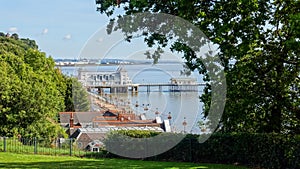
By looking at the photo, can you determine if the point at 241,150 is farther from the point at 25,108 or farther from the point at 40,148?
the point at 25,108

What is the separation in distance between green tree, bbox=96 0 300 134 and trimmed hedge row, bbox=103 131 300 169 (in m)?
0.98

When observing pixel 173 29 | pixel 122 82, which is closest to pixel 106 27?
pixel 173 29

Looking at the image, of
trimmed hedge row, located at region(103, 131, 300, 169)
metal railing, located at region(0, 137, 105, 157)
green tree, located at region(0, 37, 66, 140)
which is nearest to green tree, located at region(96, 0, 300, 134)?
trimmed hedge row, located at region(103, 131, 300, 169)

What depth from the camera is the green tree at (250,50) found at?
1438 cm

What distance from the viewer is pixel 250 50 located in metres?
15.0

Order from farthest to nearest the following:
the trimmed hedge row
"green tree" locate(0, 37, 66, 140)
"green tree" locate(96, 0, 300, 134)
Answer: "green tree" locate(0, 37, 66, 140) < the trimmed hedge row < "green tree" locate(96, 0, 300, 134)

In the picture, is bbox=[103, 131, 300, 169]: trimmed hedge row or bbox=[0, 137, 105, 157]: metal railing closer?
bbox=[103, 131, 300, 169]: trimmed hedge row

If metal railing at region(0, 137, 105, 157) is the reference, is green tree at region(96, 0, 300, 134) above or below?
above

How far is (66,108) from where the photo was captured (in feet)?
206

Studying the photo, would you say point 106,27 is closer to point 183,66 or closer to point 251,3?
point 183,66

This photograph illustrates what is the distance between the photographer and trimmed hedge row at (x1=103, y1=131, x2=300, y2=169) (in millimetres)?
16484

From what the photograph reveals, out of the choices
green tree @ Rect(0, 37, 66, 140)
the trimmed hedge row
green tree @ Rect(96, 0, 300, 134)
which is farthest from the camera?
green tree @ Rect(0, 37, 66, 140)

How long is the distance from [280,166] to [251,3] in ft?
20.6

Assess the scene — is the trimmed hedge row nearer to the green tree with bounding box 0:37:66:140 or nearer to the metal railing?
the metal railing
